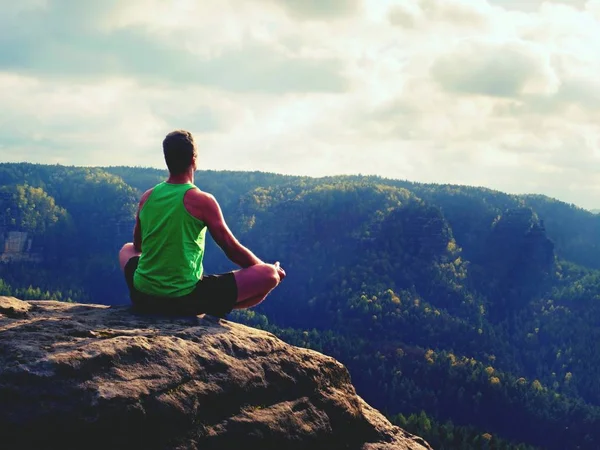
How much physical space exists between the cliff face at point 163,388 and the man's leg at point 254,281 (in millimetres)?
674

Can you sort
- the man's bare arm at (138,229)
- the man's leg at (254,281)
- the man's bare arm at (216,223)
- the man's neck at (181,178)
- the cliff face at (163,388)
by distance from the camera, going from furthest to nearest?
the man's bare arm at (138,229) < the man's leg at (254,281) < the man's neck at (181,178) < the man's bare arm at (216,223) < the cliff face at (163,388)

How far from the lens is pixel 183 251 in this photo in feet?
37.4

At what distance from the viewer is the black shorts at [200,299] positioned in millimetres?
11766

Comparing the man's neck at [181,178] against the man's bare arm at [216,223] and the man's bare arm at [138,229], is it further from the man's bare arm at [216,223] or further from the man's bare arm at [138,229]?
the man's bare arm at [138,229]

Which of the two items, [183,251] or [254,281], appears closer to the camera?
[183,251]

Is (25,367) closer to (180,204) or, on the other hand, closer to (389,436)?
(180,204)

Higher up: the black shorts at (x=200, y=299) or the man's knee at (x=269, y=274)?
the man's knee at (x=269, y=274)

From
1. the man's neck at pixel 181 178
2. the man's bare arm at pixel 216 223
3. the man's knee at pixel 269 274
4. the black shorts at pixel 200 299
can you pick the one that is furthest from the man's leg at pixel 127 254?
the man's knee at pixel 269 274

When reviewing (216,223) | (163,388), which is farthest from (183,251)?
(163,388)

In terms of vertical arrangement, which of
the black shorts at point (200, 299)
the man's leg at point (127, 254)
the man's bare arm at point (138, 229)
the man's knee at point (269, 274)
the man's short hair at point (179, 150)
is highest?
the man's short hair at point (179, 150)

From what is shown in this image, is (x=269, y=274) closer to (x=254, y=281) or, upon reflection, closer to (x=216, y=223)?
(x=254, y=281)

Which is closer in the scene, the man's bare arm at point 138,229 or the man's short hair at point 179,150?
the man's short hair at point 179,150

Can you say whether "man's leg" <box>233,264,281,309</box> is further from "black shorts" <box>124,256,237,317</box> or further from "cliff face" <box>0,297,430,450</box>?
"cliff face" <box>0,297,430,450</box>

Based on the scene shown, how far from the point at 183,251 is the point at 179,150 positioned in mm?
1746
